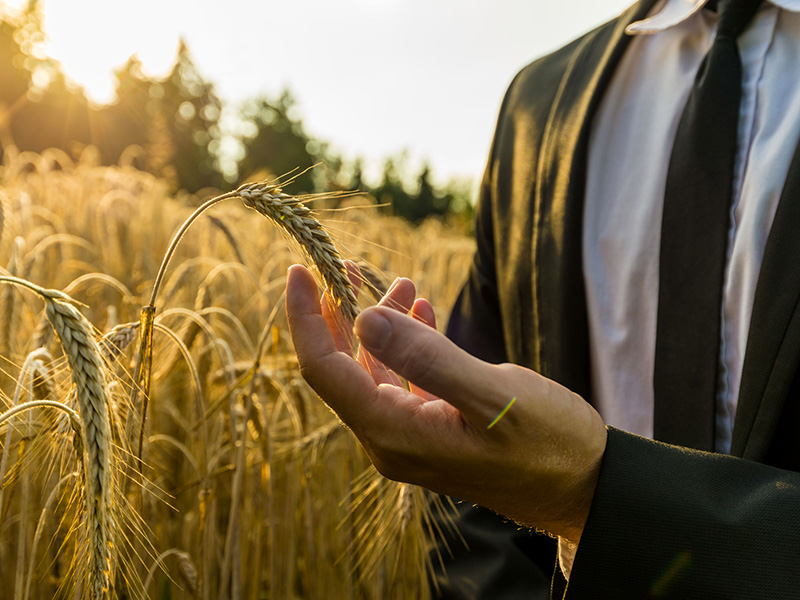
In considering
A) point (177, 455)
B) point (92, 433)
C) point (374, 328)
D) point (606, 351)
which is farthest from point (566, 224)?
point (177, 455)

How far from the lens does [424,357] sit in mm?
641

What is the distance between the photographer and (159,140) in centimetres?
934

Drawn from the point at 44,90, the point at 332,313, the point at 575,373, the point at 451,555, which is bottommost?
the point at 451,555

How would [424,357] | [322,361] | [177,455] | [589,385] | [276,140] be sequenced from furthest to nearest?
[276,140] < [177,455] < [589,385] < [322,361] < [424,357]

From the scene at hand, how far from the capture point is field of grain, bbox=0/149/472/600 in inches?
30.5

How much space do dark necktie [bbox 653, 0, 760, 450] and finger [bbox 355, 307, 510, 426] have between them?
764mm

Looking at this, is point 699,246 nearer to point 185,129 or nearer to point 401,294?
point 401,294

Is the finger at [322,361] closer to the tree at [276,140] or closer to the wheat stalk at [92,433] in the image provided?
the wheat stalk at [92,433]

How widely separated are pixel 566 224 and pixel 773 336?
0.53 m

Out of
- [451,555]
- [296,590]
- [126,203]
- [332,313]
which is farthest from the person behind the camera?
[126,203]

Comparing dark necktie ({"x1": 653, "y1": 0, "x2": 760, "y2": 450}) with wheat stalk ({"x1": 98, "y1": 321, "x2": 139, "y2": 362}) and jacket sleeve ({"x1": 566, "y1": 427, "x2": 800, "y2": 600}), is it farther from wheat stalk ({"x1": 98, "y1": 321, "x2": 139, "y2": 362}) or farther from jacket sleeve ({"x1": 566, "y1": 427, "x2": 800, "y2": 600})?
wheat stalk ({"x1": 98, "y1": 321, "x2": 139, "y2": 362})

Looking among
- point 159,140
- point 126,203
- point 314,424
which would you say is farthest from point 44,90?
point 314,424

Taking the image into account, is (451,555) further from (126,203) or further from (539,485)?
(126,203)

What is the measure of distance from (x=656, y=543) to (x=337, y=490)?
4.82ft
